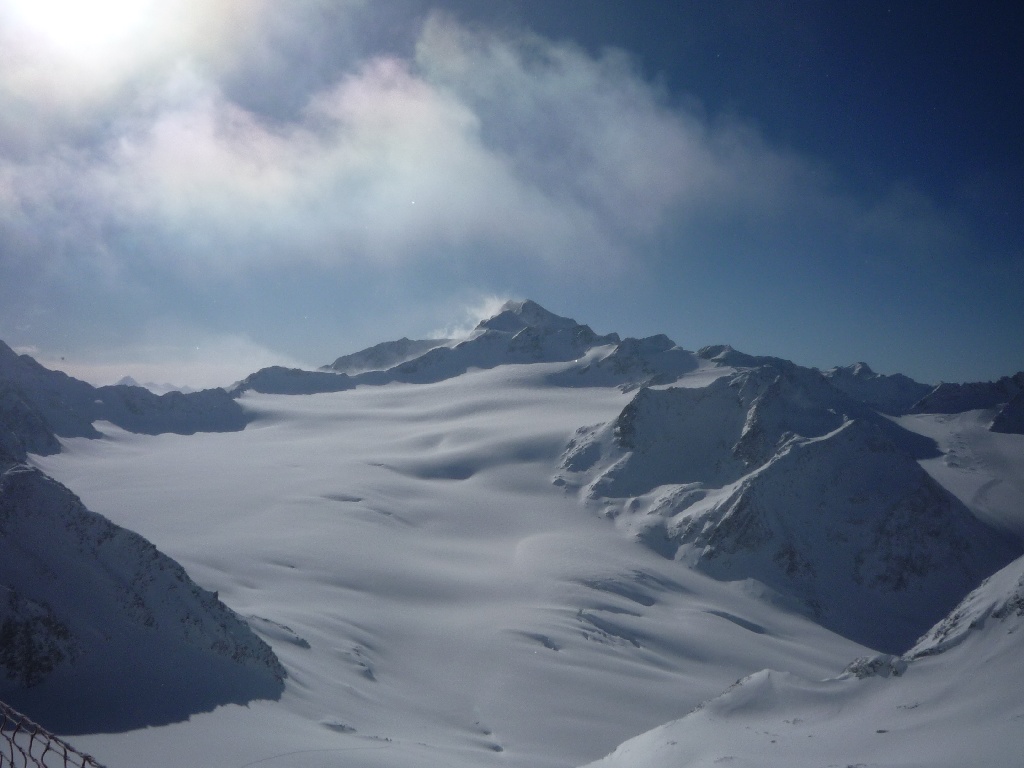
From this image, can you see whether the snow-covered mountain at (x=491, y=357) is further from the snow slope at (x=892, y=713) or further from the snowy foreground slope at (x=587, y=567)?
the snow slope at (x=892, y=713)

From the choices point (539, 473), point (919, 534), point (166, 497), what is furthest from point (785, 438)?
point (166, 497)

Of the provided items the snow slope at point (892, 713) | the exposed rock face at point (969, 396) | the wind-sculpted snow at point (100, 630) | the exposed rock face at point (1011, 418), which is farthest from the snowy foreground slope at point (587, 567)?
the exposed rock face at point (969, 396)

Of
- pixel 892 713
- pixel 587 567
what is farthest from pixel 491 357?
pixel 892 713

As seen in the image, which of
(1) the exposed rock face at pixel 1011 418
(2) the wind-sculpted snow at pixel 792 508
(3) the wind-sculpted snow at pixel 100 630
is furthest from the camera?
(1) the exposed rock face at pixel 1011 418

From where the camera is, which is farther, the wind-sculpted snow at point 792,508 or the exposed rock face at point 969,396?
the exposed rock face at point 969,396

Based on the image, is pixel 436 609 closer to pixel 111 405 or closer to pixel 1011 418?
pixel 1011 418

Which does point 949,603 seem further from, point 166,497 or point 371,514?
point 166,497

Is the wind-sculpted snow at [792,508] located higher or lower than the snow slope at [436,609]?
higher
